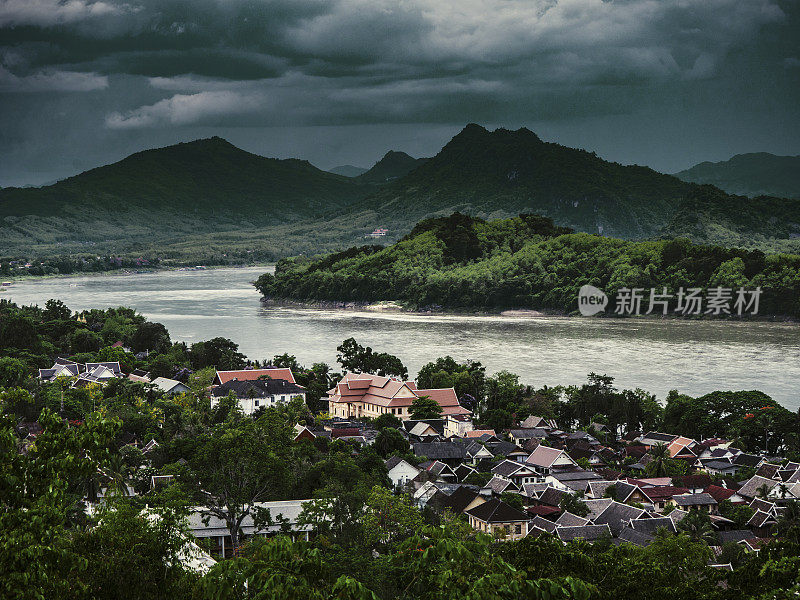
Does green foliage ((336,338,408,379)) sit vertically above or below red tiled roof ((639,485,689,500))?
above

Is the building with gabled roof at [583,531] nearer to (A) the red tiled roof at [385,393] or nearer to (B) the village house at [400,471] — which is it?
(B) the village house at [400,471]

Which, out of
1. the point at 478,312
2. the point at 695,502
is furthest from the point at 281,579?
the point at 478,312

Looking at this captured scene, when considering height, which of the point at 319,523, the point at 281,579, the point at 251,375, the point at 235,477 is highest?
the point at 281,579

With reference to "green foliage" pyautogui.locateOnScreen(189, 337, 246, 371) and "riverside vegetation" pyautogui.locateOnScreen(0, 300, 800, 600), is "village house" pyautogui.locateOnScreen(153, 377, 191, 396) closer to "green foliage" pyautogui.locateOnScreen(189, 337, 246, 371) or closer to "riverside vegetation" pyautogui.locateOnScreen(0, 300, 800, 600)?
"riverside vegetation" pyautogui.locateOnScreen(0, 300, 800, 600)

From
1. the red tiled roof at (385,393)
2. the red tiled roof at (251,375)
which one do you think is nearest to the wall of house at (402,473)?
the red tiled roof at (385,393)

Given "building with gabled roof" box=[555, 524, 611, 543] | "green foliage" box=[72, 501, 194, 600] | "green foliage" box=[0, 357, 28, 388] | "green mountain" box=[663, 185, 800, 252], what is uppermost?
"green mountain" box=[663, 185, 800, 252]

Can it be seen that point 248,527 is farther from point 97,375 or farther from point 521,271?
point 521,271

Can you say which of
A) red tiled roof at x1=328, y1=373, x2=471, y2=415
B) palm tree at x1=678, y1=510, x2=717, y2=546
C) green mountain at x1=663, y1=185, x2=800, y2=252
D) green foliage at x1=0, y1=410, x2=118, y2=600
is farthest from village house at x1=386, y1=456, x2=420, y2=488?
green mountain at x1=663, y1=185, x2=800, y2=252

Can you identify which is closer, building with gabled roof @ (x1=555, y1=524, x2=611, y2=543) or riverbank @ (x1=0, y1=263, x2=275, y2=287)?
building with gabled roof @ (x1=555, y1=524, x2=611, y2=543)
